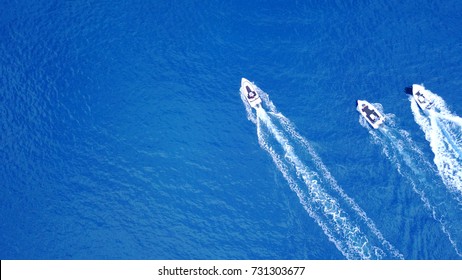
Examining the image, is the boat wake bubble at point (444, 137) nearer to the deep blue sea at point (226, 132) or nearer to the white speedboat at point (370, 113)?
the deep blue sea at point (226, 132)

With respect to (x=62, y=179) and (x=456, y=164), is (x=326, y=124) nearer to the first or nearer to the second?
(x=456, y=164)

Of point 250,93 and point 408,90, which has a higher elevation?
point 250,93

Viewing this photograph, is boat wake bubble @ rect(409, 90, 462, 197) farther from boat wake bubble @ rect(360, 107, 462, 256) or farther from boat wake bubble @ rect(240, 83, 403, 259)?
boat wake bubble @ rect(240, 83, 403, 259)

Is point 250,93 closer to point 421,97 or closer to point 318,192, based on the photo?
point 318,192

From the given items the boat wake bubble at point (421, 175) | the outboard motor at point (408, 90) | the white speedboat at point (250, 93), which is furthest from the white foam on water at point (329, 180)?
the outboard motor at point (408, 90)

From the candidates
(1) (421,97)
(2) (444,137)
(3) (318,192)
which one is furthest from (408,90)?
(3) (318,192)
